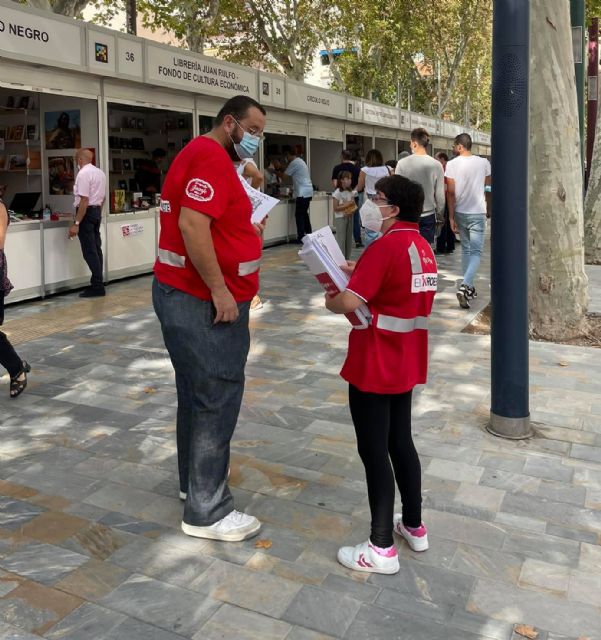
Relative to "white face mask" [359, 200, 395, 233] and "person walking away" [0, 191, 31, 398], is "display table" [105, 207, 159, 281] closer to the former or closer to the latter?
"person walking away" [0, 191, 31, 398]

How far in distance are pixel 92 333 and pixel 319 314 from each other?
2.40m

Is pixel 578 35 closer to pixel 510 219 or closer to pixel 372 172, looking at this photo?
pixel 372 172

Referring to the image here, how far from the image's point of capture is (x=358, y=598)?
276 centimetres

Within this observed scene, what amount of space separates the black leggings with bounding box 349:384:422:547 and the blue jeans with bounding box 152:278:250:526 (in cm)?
55

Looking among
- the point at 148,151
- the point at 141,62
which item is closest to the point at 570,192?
the point at 141,62

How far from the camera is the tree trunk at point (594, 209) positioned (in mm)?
11742

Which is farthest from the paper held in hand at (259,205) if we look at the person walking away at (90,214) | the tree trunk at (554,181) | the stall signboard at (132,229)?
the stall signboard at (132,229)

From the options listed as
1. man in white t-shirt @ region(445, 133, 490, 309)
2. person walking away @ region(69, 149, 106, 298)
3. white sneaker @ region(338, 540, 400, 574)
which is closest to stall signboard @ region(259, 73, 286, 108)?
person walking away @ region(69, 149, 106, 298)

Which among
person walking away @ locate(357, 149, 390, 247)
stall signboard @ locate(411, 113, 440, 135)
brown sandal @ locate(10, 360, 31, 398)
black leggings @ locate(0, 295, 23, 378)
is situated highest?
stall signboard @ locate(411, 113, 440, 135)

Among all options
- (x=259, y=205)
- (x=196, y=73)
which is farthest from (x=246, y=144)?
(x=196, y=73)

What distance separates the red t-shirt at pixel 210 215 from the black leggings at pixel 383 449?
0.68 meters

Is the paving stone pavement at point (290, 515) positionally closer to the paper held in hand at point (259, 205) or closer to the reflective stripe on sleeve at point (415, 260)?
the reflective stripe on sleeve at point (415, 260)

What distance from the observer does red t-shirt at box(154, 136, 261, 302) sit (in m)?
2.81

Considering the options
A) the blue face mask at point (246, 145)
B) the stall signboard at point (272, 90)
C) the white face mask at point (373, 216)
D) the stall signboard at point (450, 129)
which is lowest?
the white face mask at point (373, 216)
